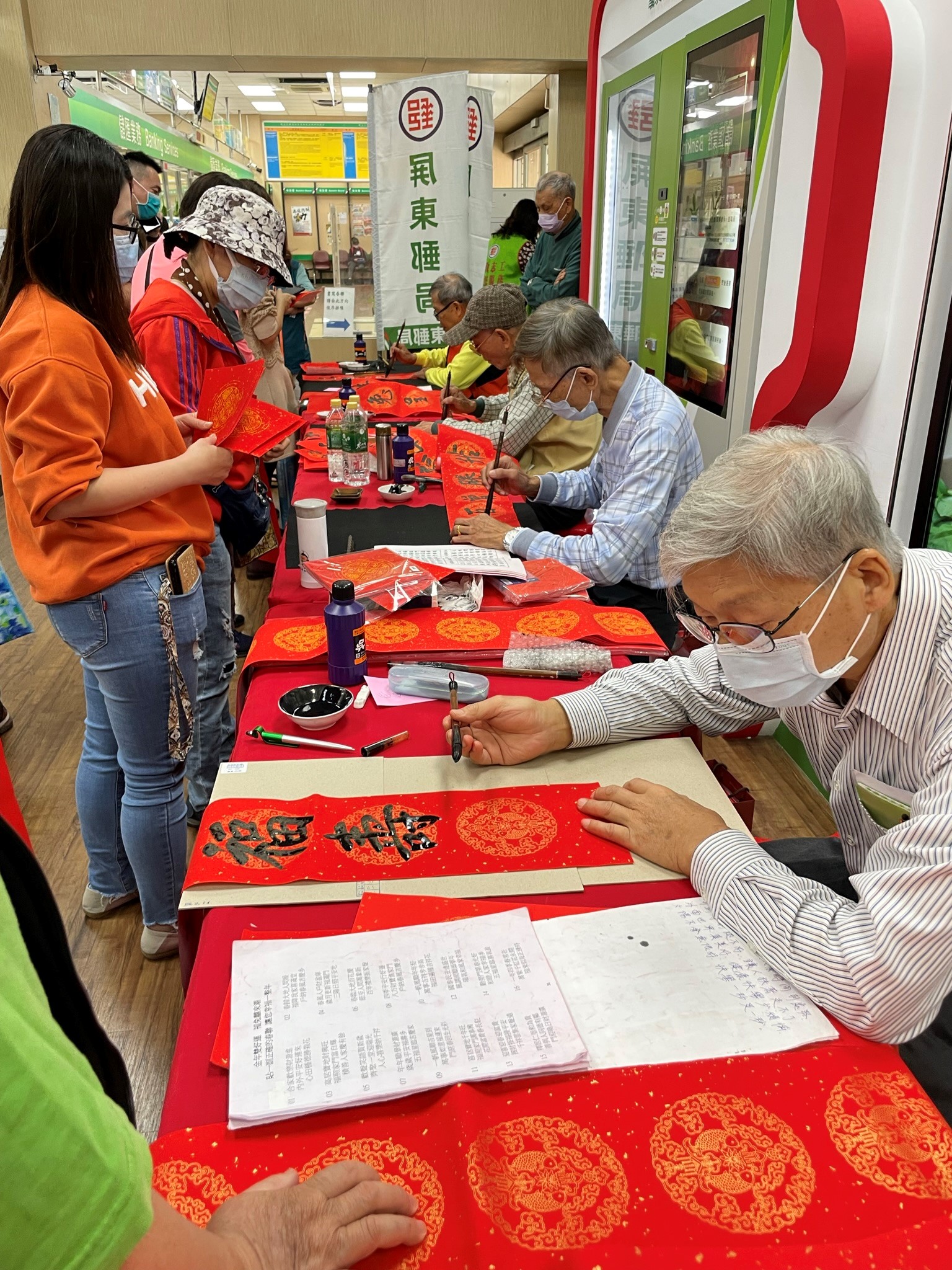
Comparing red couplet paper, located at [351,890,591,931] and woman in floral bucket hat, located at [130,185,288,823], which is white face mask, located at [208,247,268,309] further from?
red couplet paper, located at [351,890,591,931]

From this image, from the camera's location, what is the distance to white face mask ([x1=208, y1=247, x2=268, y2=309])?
6.88ft

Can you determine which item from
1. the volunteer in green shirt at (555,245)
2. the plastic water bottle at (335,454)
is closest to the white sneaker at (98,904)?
the plastic water bottle at (335,454)

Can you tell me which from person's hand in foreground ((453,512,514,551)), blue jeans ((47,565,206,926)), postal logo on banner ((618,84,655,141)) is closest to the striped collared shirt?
blue jeans ((47,565,206,926))

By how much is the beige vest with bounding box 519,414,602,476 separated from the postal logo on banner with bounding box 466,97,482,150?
10.0 feet

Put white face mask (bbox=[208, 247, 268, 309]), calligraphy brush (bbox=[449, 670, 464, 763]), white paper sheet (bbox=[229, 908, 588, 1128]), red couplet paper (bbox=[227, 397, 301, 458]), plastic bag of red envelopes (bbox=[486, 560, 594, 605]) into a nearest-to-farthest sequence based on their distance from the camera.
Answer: white paper sheet (bbox=[229, 908, 588, 1128]) < calligraphy brush (bbox=[449, 670, 464, 763]) < red couplet paper (bbox=[227, 397, 301, 458]) < plastic bag of red envelopes (bbox=[486, 560, 594, 605]) < white face mask (bbox=[208, 247, 268, 309])

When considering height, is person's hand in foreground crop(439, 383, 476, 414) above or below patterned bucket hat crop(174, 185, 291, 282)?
below

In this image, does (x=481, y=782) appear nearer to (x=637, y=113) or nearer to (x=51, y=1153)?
(x=51, y=1153)

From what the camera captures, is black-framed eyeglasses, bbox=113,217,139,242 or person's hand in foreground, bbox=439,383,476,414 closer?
black-framed eyeglasses, bbox=113,217,139,242

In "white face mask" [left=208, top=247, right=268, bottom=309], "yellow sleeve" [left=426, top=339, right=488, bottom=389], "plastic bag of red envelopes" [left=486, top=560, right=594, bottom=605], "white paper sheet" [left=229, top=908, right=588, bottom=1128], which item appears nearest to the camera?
A: "white paper sheet" [left=229, top=908, right=588, bottom=1128]

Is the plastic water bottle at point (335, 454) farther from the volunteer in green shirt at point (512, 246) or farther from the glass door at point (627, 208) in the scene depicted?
the volunteer in green shirt at point (512, 246)

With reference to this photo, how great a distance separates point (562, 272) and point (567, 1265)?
5.48 m

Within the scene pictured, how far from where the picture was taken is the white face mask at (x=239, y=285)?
2096 millimetres

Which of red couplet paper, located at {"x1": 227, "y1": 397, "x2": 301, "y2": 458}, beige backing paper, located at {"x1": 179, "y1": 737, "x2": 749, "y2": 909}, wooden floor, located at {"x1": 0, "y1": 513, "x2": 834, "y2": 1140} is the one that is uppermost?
red couplet paper, located at {"x1": 227, "y1": 397, "x2": 301, "y2": 458}

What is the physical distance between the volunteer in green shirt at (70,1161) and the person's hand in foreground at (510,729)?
77cm
